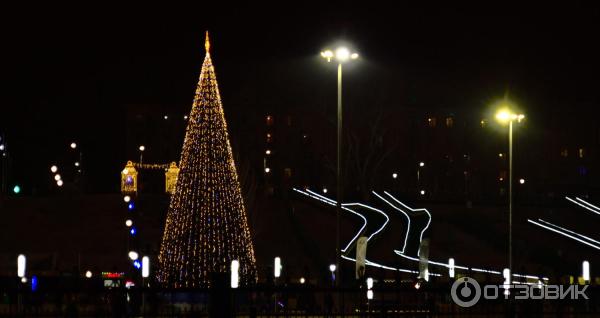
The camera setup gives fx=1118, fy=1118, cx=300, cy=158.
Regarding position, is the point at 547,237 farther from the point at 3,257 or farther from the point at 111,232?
the point at 3,257

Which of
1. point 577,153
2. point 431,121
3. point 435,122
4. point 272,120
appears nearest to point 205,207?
point 272,120

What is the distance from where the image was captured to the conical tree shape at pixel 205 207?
38.0m

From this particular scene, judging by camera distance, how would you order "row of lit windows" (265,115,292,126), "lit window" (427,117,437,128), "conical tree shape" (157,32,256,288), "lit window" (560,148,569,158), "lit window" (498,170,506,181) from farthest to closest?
"lit window" (560,148,569,158), "lit window" (427,117,437,128), "lit window" (498,170,506,181), "row of lit windows" (265,115,292,126), "conical tree shape" (157,32,256,288)

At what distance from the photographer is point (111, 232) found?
5869cm

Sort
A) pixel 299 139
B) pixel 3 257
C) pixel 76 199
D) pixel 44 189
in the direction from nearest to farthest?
pixel 3 257
pixel 76 199
pixel 44 189
pixel 299 139

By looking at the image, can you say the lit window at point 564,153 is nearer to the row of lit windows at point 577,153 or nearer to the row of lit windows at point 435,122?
the row of lit windows at point 577,153

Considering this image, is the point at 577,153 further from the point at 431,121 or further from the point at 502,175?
the point at 431,121

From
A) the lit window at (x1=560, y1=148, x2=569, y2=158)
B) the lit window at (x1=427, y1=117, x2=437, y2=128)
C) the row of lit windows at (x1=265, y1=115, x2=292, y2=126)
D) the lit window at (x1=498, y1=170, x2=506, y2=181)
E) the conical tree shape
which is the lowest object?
the conical tree shape

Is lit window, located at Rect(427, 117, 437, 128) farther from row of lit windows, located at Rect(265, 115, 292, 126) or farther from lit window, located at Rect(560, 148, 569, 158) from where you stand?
row of lit windows, located at Rect(265, 115, 292, 126)

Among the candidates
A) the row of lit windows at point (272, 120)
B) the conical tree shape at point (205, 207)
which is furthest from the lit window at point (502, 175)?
the conical tree shape at point (205, 207)

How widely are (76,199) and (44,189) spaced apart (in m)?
14.2

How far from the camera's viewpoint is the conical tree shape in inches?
1496

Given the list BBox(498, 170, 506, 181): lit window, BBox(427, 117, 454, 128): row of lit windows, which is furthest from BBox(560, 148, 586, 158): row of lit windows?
BBox(427, 117, 454, 128): row of lit windows

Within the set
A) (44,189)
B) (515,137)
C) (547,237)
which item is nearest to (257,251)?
(547,237)
